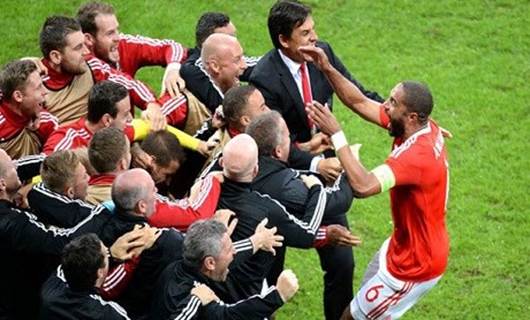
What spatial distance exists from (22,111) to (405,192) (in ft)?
9.02

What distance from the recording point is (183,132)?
29.4 feet

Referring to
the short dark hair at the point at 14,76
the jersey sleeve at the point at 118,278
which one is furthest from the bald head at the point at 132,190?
the short dark hair at the point at 14,76

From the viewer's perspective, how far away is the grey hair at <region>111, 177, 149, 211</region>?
7.24 meters

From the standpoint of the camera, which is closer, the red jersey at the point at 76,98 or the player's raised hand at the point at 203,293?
the player's raised hand at the point at 203,293

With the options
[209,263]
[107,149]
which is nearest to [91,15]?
[107,149]

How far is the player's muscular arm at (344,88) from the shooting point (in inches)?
349

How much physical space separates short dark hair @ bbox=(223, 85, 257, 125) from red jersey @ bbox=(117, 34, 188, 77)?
152 centimetres

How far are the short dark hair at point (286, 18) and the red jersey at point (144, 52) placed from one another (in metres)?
0.97

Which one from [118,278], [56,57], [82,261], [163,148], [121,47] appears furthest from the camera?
[121,47]

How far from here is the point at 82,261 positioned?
6.84m

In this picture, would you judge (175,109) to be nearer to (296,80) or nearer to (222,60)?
(222,60)

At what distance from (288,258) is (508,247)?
1.94 meters

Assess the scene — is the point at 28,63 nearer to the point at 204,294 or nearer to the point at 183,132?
the point at 183,132

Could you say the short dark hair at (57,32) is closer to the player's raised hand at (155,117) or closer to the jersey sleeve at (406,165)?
the player's raised hand at (155,117)
